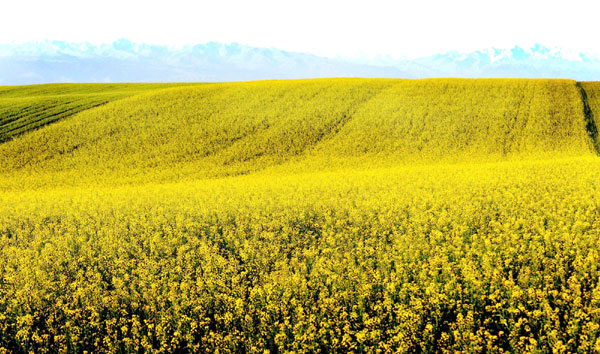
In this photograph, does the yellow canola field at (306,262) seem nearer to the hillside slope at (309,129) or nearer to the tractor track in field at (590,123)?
the hillside slope at (309,129)

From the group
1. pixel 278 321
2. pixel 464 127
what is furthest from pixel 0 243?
pixel 464 127

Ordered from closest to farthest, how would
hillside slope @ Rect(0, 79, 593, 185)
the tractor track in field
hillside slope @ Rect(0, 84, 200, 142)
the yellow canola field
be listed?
the yellow canola field, hillside slope @ Rect(0, 79, 593, 185), the tractor track in field, hillside slope @ Rect(0, 84, 200, 142)

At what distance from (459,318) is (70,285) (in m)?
8.53

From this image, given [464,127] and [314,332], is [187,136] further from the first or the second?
[314,332]

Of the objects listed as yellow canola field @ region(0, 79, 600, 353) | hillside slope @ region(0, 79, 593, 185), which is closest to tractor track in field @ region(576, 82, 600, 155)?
hillside slope @ region(0, 79, 593, 185)

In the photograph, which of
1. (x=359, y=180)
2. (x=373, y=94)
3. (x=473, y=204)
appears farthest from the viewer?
(x=373, y=94)

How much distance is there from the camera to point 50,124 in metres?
42.2

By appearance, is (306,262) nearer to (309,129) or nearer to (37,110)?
(309,129)

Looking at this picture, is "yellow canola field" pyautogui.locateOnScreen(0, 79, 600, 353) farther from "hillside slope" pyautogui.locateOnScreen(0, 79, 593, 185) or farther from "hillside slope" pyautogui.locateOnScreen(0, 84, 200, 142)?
"hillside slope" pyautogui.locateOnScreen(0, 84, 200, 142)

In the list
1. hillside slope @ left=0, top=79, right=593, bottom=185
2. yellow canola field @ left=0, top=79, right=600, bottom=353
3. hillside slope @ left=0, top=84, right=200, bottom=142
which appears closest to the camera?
yellow canola field @ left=0, top=79, right=600, bottom=353

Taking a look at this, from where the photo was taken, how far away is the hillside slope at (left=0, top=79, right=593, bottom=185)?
33375 mm

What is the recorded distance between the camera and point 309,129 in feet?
132

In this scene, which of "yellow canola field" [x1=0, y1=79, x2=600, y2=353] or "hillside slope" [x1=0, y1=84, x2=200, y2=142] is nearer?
"yellow canola field" [x1=0, y1=79, x2=600, y2=353]

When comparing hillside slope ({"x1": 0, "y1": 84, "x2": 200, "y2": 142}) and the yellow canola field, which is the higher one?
hillside slope ({"x1": 0, "y1": 84, "x2": 200, "y2": 142})
